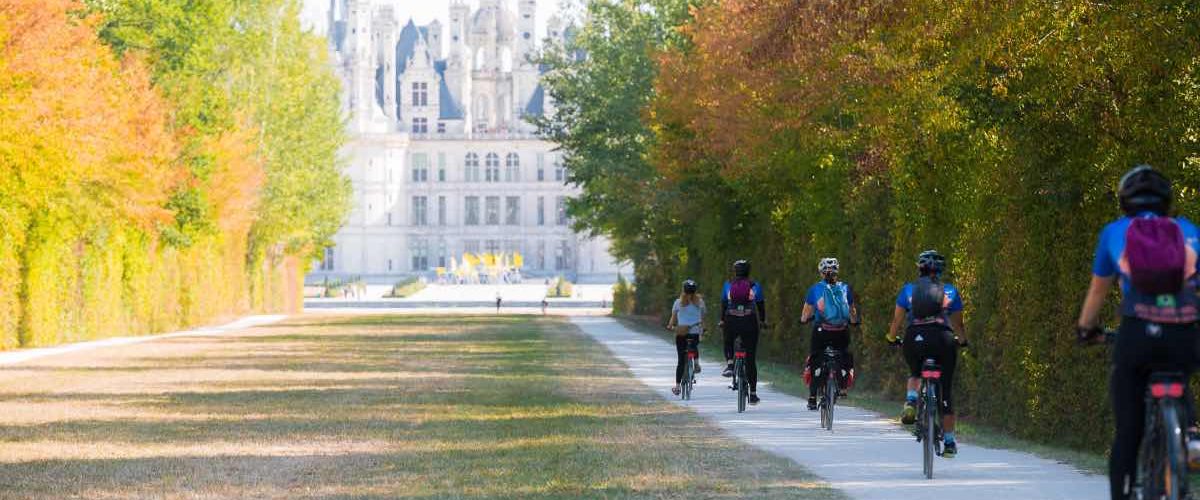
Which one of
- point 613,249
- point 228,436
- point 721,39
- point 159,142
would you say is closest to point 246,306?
point 613,249

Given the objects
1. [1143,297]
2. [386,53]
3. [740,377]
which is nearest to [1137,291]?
[1143,297]

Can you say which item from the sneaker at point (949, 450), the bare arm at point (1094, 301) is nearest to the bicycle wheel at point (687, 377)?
the sneaker at point (949, 450)

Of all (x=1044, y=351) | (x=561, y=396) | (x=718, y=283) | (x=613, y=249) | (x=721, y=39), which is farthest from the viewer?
→ (x=613, y=249)

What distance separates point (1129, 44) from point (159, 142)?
103 ft

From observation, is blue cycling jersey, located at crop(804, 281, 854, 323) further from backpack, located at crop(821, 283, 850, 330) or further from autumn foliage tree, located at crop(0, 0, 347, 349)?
autumn foliage tree, located at crop(0, 0, 347, 349)

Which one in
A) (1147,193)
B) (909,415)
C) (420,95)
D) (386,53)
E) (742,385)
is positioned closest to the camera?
(1147,193)

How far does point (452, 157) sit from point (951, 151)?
136214mm

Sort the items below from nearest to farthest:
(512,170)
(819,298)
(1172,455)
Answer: (1172,455) < (819,298) < (512,170)

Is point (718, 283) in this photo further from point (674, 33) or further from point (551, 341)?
point (674, 33)

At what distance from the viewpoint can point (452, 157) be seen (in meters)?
156

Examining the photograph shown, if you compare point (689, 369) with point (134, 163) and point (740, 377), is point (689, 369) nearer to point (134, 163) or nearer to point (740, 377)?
point (740, 377)

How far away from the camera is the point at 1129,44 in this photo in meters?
14.8

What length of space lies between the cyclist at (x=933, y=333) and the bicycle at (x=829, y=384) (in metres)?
3.82

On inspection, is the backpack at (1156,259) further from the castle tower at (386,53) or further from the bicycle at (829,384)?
the castle tower at (386,53)
